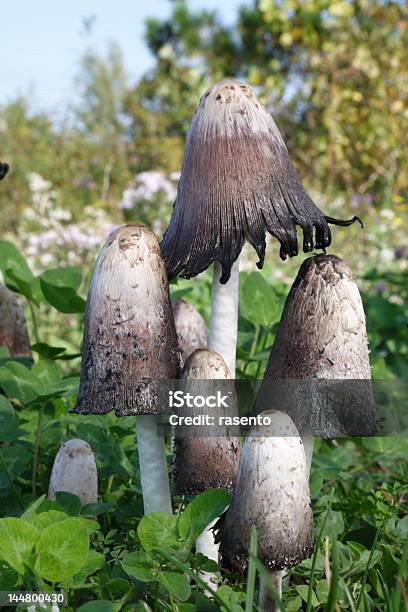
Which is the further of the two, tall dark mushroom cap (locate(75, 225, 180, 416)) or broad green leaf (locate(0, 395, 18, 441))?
broad green leaf (locate(0, 395, 18, 441))

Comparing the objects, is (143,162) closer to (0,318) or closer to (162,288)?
(0,318)

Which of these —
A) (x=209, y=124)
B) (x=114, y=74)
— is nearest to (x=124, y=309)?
(x=209, y=124)

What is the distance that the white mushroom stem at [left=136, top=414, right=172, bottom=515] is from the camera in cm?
154

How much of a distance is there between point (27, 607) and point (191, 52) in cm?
1255

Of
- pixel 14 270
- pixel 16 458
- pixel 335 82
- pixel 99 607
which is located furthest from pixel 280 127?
pixel 99 607

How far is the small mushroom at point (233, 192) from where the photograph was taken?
1.40 m

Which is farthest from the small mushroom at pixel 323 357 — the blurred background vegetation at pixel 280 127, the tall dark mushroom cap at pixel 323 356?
the blurred background vegetation at pixel 280 127

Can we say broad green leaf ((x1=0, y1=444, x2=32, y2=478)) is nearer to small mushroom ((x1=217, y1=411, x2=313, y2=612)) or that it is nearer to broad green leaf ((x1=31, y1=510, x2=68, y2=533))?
broad green leaf ((x1=31, y1=510, x2=68, y2=533))

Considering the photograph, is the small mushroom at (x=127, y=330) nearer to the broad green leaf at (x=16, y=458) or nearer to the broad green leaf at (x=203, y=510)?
the broad green leaf at (x=203, y=510)

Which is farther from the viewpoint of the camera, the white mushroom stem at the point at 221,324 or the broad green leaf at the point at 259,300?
the broad green leaf at the point at 259,300

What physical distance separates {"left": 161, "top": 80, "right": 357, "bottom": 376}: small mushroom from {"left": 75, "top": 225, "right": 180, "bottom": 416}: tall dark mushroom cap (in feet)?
0.28

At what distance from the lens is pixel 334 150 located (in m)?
10.0

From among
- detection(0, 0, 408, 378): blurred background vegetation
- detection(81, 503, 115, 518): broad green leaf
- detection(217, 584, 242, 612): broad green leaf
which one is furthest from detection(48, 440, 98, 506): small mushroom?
detection(0, 0, 408, 378): blurred background vegetation

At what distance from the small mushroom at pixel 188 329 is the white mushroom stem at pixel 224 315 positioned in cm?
30
